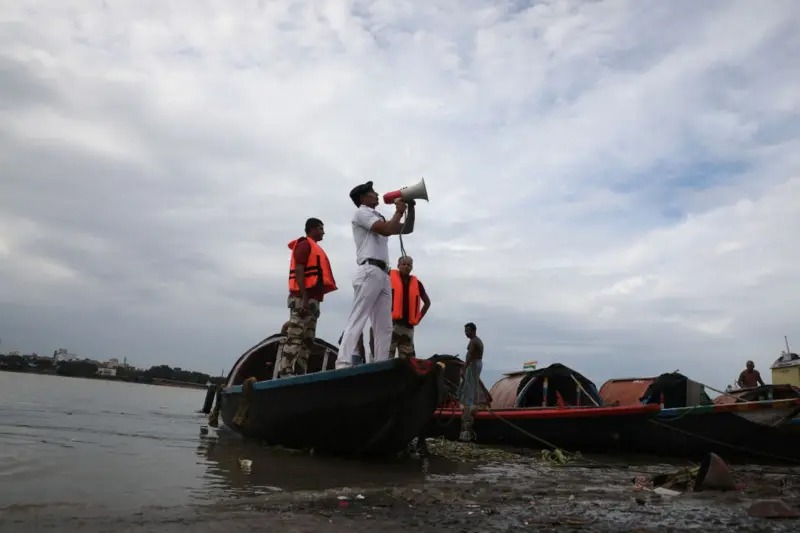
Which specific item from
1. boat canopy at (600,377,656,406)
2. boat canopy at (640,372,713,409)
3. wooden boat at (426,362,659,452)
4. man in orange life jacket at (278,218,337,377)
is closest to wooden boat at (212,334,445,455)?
man in orange life jacket at (278,218,337,377)

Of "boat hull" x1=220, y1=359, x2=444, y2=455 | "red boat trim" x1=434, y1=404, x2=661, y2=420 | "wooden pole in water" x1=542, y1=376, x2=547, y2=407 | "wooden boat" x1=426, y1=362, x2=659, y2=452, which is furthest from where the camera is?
"wooden pole in water" x1=542, y1=376, x2=547, y2=407

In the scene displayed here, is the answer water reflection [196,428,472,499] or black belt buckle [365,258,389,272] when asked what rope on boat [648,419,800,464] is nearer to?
water reflection [196,428,472,499]

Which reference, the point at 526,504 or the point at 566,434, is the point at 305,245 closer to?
the point at 526,504

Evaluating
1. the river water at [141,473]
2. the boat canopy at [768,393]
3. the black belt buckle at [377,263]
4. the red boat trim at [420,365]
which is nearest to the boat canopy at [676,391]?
the boat canopy at [768,393]

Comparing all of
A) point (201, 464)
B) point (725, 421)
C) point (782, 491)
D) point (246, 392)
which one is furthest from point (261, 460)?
point (725, 421)

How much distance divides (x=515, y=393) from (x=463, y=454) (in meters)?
4.23

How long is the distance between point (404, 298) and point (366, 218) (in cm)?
249

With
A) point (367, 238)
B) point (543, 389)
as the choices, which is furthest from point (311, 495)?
point (543, 389)

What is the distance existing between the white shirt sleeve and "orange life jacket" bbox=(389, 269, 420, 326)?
230 centimetres

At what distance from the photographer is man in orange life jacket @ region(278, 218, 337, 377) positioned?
7.04 meters

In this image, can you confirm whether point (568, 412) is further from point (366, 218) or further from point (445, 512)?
point (445, 512)

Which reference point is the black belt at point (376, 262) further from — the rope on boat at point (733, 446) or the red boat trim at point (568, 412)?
the rope on boat at point (733, 446)

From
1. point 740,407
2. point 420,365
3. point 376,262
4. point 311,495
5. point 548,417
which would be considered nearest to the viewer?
point 311,495

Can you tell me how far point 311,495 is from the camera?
4016 mm
